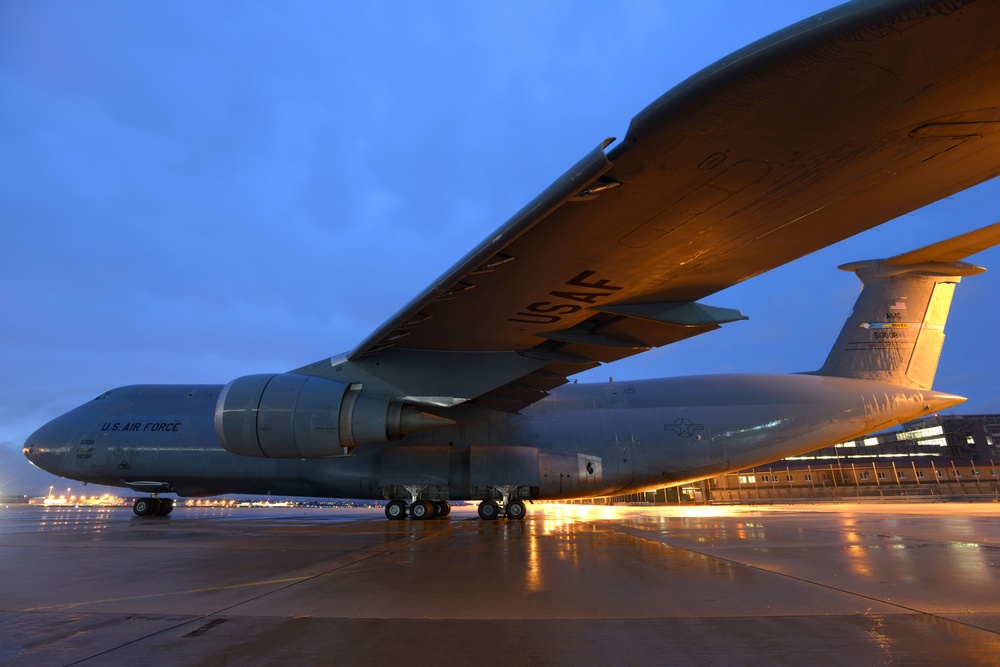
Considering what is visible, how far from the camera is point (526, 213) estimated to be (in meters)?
4.54

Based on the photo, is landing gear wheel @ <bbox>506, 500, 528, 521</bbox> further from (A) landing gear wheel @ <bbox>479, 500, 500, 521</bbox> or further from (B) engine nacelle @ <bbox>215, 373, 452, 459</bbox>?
(B) engine nacelle @ <bbox>215, 373, 452, 459</bbox>

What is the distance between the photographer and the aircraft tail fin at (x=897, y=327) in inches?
586

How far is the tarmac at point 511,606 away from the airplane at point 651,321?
3.07m

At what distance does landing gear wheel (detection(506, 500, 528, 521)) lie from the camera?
14.6m

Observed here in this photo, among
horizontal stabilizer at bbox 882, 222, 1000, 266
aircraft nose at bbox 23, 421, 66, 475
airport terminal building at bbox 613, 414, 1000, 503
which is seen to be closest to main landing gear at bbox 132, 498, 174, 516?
aircraft nose at bbox 23, 421, 66, 475

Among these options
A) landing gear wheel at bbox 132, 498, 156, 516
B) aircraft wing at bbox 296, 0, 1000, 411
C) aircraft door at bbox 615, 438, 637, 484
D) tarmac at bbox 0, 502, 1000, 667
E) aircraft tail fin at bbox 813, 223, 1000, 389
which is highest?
aircraft tail fin at bbox 813, 223, 1000, 389

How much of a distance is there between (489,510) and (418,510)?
2028mm

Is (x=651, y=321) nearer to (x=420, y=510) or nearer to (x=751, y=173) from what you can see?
(x=751, y=173)

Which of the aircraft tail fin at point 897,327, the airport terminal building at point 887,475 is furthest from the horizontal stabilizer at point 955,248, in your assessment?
the airport terminal building at point 887,475

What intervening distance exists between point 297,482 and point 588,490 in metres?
8.50

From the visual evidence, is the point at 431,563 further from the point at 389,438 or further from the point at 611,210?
the point at 611,210

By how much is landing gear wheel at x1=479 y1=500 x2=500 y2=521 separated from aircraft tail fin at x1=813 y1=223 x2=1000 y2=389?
1095 centimetres

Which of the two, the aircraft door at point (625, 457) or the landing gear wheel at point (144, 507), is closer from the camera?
the aircraft door at point (625, 457)

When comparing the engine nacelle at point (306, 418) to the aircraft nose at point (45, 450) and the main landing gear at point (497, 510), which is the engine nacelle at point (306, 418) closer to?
the main landing gear at point (497, 510)
